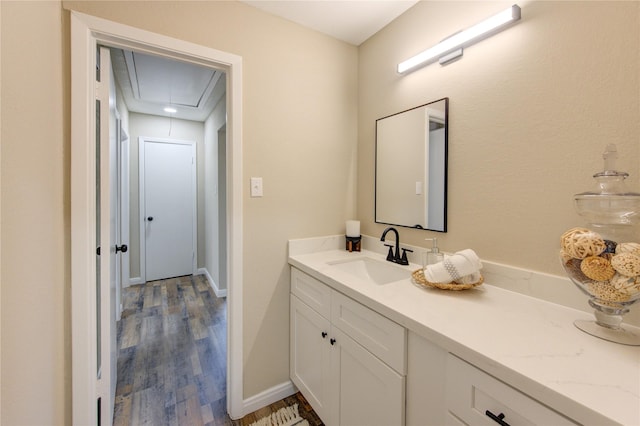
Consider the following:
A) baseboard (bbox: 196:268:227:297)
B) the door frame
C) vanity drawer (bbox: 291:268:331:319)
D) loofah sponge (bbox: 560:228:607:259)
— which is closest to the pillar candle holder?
vanity drawer (bbox: 291:268:331:319)

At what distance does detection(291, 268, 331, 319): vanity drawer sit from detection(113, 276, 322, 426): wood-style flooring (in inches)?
26.9

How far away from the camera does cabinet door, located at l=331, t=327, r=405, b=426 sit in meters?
1.00

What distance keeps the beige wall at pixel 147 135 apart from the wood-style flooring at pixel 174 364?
728 mm

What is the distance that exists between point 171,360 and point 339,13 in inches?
105

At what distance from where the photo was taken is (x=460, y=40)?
1.28 metres

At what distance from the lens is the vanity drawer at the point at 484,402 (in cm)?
62

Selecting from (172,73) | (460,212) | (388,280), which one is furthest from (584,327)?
(172,73)

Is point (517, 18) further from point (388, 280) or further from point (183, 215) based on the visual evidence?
point (183, 215)

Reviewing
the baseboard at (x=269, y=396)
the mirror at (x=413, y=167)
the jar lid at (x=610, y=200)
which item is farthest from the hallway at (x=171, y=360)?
the jar lid at (x=610, y=200)

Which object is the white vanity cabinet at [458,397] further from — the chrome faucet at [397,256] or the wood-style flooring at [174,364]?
the wood-style flooring at [174,364]

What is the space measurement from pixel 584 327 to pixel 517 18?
1159 mm

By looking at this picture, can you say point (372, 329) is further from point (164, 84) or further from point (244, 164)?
point (164, 84)

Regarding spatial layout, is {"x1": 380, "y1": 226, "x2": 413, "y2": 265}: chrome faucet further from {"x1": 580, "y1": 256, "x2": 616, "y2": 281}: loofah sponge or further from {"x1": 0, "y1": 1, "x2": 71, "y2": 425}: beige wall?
{"x1": 0, "y1": 1, "x2": 71, "y2": 425}: beige wall

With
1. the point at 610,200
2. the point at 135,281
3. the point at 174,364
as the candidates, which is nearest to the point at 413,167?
the point at 610,200
